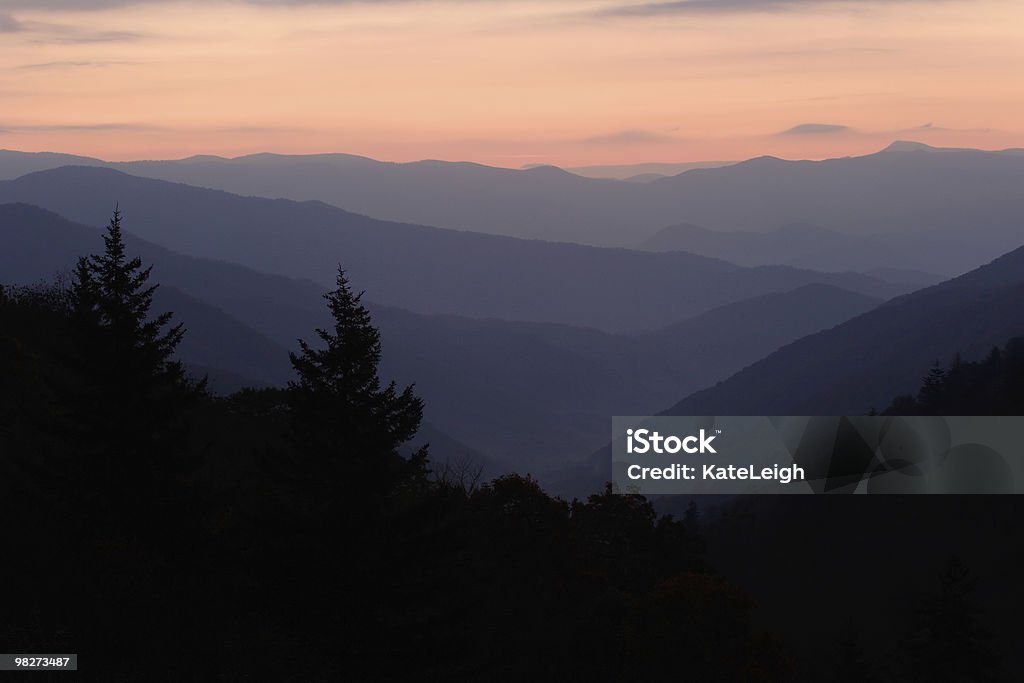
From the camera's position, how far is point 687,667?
133 ft

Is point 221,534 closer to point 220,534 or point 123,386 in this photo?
point 220,534

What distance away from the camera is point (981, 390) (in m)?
131

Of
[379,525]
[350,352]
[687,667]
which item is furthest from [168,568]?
[687,667]

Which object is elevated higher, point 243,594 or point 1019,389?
point 1019,389

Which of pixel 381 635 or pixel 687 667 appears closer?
pixel 381 635

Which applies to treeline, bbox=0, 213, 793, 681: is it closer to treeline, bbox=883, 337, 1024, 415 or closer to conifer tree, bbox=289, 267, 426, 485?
conifer tree, bbox=289, 267, 426, 485

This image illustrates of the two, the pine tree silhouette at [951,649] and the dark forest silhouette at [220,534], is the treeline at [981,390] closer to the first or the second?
the pine tree silhouette at [951,649]

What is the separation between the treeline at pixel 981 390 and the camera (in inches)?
4921

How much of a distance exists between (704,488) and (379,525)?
169 metres

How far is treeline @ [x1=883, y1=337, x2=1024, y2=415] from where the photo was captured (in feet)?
410

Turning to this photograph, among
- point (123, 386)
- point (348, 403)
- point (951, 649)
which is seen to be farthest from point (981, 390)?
point (123, 386)

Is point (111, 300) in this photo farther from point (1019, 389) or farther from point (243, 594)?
point (1019, 389)

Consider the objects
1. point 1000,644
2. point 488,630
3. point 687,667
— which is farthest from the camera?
point 1000,644

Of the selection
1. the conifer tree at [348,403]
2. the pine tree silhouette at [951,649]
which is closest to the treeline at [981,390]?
the pine tree silhouette at [951,649]
